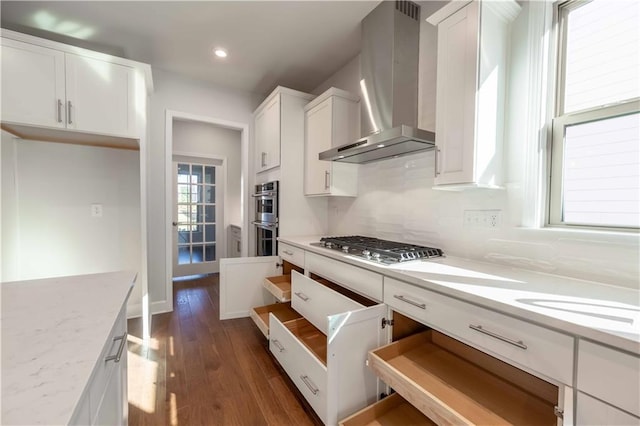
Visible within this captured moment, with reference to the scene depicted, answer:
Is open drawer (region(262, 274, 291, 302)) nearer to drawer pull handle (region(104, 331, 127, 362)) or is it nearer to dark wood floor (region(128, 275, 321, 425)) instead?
dark wood floor (region(128, 275, 321, 425))

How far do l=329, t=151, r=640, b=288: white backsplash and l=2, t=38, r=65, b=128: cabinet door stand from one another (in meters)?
2.47

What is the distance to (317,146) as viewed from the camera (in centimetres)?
257

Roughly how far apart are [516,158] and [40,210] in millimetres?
3776

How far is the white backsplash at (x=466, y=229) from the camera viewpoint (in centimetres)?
106

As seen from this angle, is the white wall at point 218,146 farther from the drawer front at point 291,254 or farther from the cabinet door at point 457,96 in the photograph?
the cabinet door at point 457,96

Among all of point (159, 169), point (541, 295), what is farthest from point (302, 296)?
point (159, 169)

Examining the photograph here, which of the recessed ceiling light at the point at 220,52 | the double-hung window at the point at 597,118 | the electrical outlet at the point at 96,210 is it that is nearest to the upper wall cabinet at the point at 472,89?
the double-hung window at the point at 597,118

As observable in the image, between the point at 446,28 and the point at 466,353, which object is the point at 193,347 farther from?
the point at 446,28

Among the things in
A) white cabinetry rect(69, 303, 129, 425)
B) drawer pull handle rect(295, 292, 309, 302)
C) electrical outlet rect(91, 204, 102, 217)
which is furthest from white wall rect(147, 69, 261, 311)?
white cabinetry rect(69, 303, 129, 425)

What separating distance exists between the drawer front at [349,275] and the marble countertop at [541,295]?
0.07 metres

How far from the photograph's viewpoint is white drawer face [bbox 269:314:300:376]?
1613mm

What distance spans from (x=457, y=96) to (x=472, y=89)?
8 centimetres

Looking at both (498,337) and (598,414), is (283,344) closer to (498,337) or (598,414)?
(498,337)

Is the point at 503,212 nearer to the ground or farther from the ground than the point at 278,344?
farther from the ground
